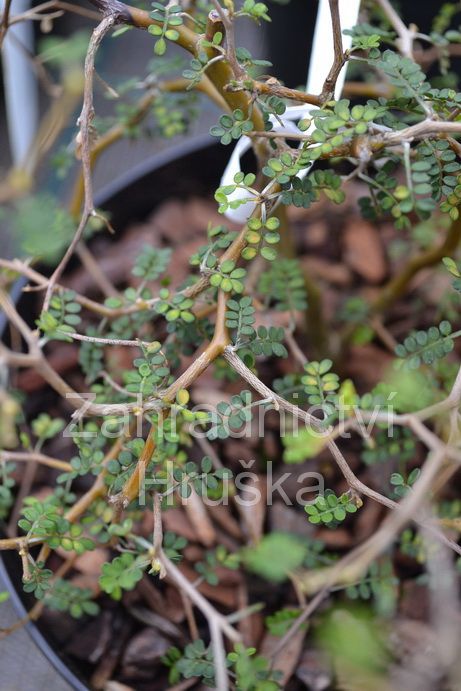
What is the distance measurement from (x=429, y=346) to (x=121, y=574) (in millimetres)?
327

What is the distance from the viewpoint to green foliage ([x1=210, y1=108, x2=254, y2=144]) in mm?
557

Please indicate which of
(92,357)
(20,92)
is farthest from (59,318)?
(20,92)

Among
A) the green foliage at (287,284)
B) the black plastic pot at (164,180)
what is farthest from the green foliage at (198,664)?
the black plastic pot at (164,180)

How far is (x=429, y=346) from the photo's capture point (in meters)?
0.61

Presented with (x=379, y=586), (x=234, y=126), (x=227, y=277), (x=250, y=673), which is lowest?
(x=379, y=586)

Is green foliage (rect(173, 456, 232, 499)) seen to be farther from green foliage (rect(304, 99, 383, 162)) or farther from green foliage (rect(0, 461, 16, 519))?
green foliage (rect(304, 99, 383, 162))

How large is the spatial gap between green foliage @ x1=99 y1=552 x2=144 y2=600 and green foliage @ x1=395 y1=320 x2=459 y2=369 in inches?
11.5

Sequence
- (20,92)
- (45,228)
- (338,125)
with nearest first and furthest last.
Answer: (338,125) < (45,228) < (20,92)

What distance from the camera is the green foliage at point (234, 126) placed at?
0.56 metres

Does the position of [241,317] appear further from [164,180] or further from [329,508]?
[164,180]

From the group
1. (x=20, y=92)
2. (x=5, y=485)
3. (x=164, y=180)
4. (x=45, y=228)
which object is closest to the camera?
(x=5, y=485)

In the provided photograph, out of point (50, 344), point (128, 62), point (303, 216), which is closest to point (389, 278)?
point (303, 216)

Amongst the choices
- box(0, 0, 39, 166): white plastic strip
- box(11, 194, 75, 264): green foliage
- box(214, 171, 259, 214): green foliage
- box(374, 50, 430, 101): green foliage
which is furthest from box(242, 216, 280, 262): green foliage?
box(0, 0, 39, 166): white plastic strip

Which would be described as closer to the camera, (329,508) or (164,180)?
(329,508)
